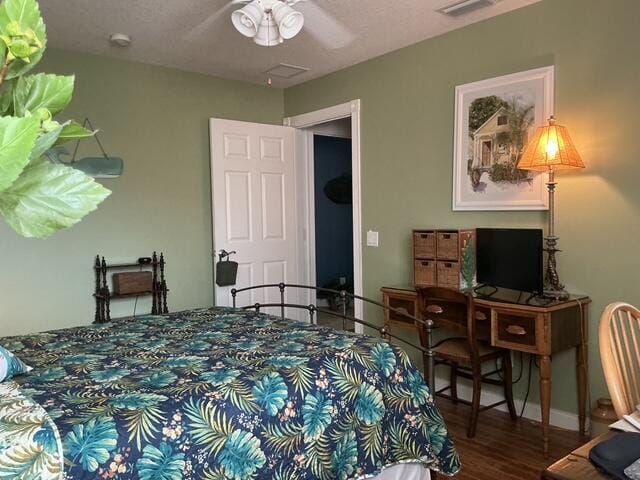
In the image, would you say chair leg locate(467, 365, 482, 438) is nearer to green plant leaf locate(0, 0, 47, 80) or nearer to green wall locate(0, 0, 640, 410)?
green wall locate(0, 0, 640, 410)

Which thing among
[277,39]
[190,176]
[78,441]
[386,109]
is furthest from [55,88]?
[190,176]

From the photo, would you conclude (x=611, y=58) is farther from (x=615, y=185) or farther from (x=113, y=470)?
(x=113, y=470)

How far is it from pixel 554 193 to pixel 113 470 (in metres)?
2.69

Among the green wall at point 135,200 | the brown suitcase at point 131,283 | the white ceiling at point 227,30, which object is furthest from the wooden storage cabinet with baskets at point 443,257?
the brown suitcase at point 131,283

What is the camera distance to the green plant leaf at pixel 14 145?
403 mm

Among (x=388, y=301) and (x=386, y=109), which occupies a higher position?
(x=386, y=109)

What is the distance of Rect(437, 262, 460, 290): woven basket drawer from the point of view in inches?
130

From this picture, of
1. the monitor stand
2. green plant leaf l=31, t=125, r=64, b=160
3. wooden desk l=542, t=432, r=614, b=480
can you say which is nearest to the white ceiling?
the monitor stand

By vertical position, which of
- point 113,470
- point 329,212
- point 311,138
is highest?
Result: point 311,138

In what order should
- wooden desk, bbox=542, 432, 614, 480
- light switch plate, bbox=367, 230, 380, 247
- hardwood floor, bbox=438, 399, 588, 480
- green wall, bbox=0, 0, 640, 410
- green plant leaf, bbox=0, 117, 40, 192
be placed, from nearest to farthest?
green plant leaf, bbox=0, 117, 40, 192, wooden desk, bbox=542, 432, 614, 480, hardwood floor, bbox=438, 399, 588, 480, green wall, bbox=0, 0, 640, 410, light switch plate, bbox=367, 230, 380, 247

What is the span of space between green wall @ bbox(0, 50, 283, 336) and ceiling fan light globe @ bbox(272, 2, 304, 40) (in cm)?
184

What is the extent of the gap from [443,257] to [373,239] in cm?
89

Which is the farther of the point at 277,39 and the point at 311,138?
the point at 311,138

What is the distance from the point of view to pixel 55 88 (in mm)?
510
